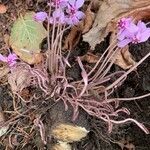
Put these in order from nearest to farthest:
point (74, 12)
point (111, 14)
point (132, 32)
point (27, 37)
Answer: point (132, 32) < point (74, 12) < point (111, 14) < point (27, 37)

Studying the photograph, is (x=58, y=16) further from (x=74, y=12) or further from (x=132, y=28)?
(x=132, y=28)

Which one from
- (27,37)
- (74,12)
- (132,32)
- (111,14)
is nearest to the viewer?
(132,32)

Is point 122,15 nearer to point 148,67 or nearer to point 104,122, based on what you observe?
point 148,67

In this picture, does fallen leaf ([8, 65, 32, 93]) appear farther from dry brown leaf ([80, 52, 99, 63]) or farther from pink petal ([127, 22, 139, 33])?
pink petal ([127, 22, 139, 33])

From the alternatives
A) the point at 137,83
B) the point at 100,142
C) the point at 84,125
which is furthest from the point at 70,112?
the point at 137,83

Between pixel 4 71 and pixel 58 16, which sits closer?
pixel 58 16

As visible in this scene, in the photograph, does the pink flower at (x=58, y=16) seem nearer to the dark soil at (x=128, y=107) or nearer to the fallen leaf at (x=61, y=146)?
the dark soil at (x=128, y=107)

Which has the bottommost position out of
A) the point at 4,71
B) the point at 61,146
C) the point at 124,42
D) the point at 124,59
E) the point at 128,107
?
the point at 61,146

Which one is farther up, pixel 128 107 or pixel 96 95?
pixel 96 95

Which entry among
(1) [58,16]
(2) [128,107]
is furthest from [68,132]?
(1) [58,16]
